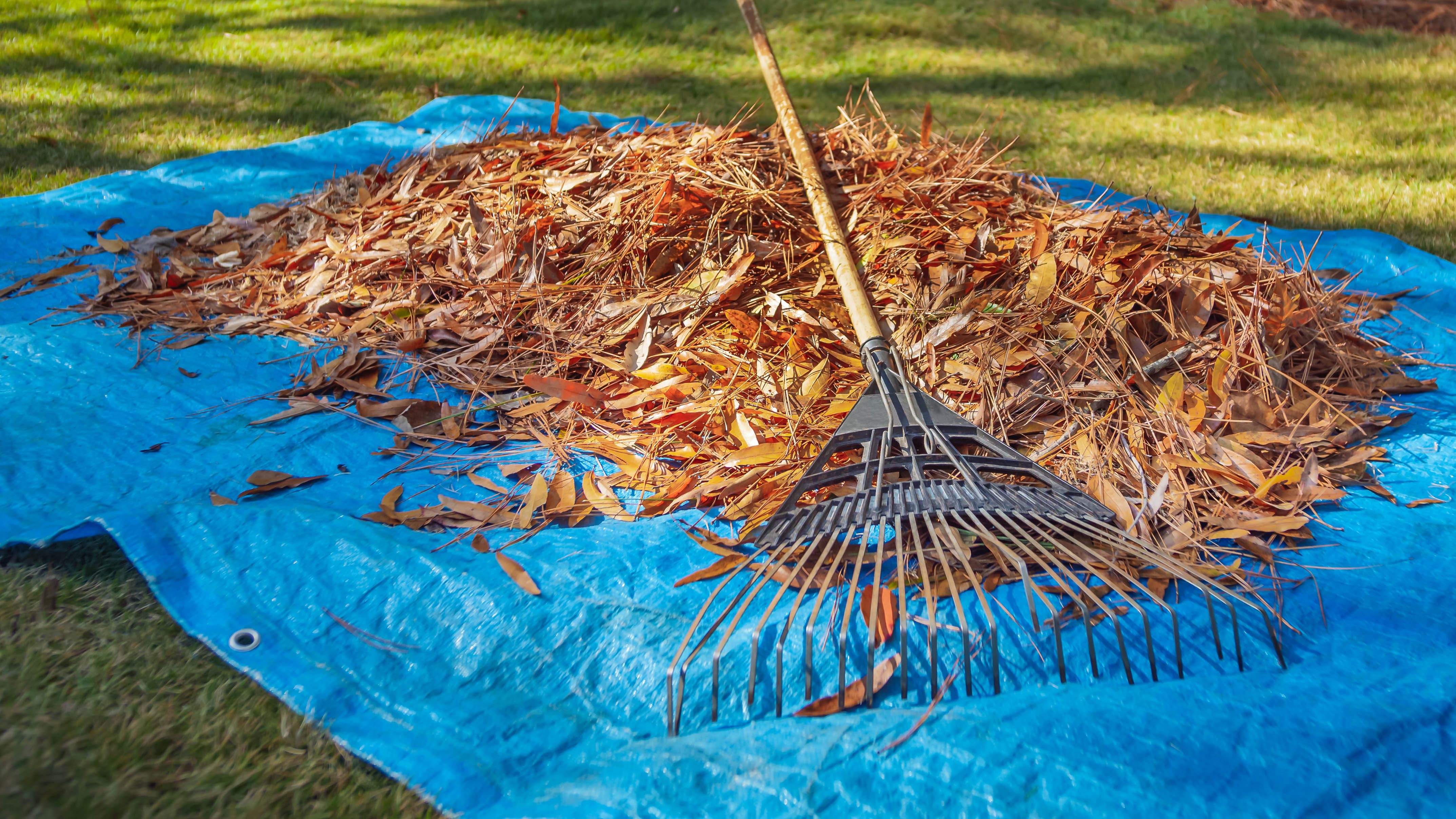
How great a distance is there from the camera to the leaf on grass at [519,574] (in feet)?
4.91

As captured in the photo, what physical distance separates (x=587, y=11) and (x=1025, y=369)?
17.6 feet

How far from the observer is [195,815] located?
109 cm

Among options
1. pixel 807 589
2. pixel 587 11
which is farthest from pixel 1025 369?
pixel 587 11

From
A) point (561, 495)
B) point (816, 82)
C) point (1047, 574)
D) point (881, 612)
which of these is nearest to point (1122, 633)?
point (1047, 574)

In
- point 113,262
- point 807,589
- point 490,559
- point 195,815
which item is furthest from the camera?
point 113,262

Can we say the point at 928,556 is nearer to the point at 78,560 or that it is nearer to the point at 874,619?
the point at 874,619

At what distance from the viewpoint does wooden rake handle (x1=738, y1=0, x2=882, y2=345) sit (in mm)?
2004

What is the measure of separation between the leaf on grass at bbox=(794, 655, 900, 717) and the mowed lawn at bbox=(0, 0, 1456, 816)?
116 cm

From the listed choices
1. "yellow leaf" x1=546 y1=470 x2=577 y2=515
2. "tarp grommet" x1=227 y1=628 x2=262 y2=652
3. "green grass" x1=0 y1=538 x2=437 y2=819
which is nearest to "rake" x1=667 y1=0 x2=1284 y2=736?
"yellow leaf" x1=546 y1=470 x2=577 y2=515

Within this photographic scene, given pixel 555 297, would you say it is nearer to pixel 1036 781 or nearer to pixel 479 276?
pixel 479 276

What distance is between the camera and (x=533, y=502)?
5.68 feet

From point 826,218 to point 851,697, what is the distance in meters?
1.39

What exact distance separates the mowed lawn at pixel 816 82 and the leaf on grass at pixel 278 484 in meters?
0.25

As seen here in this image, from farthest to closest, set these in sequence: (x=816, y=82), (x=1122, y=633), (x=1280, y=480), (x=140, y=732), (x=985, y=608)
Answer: (x=816, y=82)
(x=1280, y=480)
(x=1122, y=633)
(x=985, y=608)
(x=140, y=732)
